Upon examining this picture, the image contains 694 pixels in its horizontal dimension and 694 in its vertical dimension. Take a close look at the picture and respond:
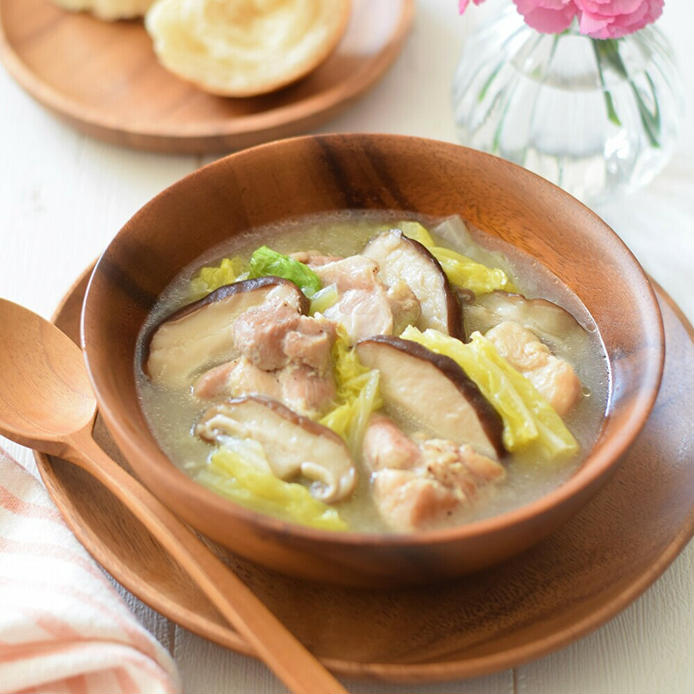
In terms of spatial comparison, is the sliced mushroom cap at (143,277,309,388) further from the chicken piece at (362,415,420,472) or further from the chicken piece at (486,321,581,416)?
the chicken piece at (486,321,581,416)

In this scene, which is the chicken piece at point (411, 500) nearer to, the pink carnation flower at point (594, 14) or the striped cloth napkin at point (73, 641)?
the striped cloth napkin at point (73, 641)

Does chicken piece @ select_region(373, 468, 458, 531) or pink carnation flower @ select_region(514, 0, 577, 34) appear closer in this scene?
chicken piece @ select_region(373, 468, 458, 531)

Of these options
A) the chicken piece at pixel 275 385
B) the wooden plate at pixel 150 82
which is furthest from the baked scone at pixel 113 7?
the chicken piece at pixel 275 385

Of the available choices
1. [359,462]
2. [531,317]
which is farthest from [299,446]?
[531,317]

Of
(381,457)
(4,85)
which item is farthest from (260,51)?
(381,457)

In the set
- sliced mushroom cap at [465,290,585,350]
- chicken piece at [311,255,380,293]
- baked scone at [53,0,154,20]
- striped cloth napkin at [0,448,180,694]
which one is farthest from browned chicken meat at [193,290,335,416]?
baked scone at [53,0,154,20]

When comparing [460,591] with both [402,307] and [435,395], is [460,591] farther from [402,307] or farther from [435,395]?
[402,307]

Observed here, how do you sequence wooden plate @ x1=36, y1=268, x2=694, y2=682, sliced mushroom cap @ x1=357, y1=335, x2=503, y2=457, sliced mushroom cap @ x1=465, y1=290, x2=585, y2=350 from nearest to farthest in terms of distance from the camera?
wooden plate @ x1=36, y1=268, x2=694, y2=682
sliced mushroom cap @ x1=357, y1=335, x2=503, y2=457
sliced mushroom cap @ x1=465, y1=290, x2=585, y2=350
